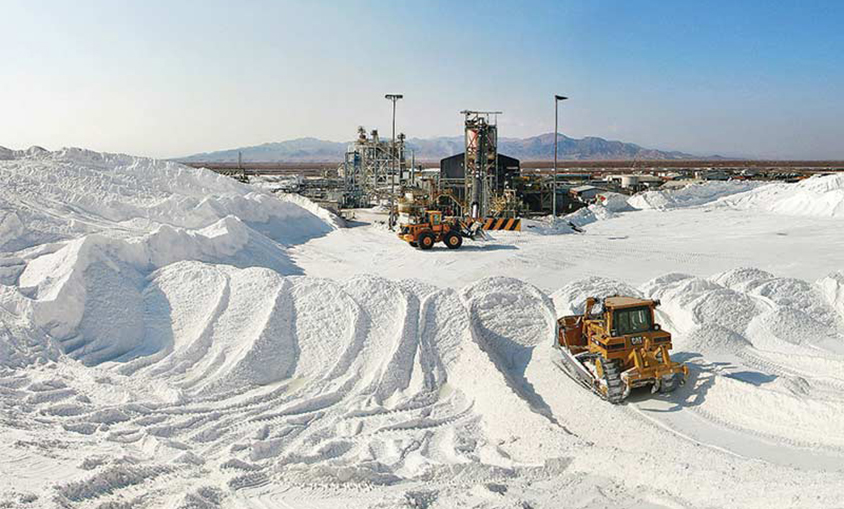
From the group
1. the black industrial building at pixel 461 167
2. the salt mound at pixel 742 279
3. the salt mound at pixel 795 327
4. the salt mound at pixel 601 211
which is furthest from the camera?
the black industrial building at pixel 461 167

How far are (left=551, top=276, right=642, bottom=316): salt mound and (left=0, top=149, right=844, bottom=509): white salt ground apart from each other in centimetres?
8

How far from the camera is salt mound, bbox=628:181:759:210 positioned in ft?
108

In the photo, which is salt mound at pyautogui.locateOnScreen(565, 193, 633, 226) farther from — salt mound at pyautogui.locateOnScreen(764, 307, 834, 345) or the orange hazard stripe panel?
salt mound at pyautogui.locateOnScreen(764, 307, 834, 345)

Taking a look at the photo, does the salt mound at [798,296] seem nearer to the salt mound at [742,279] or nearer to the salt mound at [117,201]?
the salt mound at [742,279]

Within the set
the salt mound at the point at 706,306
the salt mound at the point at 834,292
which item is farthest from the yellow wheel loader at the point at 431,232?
the salt mound at the point at 834,292

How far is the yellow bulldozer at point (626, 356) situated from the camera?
771 centimetres

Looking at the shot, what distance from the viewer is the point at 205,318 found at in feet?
34.5

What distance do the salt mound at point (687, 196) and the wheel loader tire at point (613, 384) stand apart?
2642 centimetres

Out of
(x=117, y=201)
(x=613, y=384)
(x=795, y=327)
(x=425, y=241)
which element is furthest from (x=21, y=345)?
(x=425, y=241)

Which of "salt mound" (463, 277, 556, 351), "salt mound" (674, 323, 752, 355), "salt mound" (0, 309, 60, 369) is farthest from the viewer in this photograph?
"salt mound" (463, 277, 556, 351)

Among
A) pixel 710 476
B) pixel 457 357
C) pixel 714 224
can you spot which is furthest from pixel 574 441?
pixel 714 224

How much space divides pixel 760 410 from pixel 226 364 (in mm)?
7074

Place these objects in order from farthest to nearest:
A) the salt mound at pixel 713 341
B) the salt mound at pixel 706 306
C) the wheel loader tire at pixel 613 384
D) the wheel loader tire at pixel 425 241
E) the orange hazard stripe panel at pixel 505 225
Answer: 1. the orange hazard stripe panel at pixel 505 225
2. the wheel loader tire at pixel 425 241
3. the salt mound at pixel 706 306
4. the salt mound at pixel 713 341
5. the wheel loader tire at pixel 613 384

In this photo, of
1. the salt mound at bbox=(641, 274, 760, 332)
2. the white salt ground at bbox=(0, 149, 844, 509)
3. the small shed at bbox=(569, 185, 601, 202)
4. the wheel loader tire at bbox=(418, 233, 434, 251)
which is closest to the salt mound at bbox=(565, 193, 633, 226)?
the small shed at bbox=(569, 185, 601, 202)
